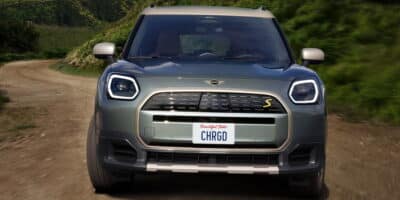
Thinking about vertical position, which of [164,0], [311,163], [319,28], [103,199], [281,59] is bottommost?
[164,0]

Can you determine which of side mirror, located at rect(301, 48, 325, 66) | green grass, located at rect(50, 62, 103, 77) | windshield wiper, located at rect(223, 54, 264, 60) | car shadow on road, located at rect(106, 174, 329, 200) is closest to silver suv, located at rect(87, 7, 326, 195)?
car shadow on road, located at rect(106, 174, 329, 200)

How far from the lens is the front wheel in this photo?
5.68m

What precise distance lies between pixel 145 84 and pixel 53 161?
2662 mm

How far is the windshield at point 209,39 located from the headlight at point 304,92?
28.6 inches

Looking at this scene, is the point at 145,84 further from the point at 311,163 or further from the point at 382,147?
the point at 382,147

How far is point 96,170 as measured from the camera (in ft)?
18.7

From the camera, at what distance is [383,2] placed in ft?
51.9

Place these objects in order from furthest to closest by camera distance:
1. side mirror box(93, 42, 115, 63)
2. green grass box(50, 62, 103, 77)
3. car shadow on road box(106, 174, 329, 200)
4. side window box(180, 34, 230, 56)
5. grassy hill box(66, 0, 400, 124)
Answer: green grass box(50, 62, 103, 77), grassy hill box(66, 0, 400, 124), side window box(180, 34, 230, 56), side mirror box(93, 42, 115, 63), car shadow on road box(106, 174, 329, 200)

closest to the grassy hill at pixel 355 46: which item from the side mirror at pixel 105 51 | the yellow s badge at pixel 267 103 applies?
the side mirror at pixel 105 51

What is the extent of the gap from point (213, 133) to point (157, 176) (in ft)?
5.12

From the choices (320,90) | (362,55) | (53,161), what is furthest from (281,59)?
(362,55)

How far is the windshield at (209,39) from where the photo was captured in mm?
6449

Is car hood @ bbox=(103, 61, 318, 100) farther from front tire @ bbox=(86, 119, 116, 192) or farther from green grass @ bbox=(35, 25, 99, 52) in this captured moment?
green grass @ bbox=(35, 25, 99, 52)

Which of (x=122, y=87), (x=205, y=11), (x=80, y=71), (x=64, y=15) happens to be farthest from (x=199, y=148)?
(x=64, y=15)
